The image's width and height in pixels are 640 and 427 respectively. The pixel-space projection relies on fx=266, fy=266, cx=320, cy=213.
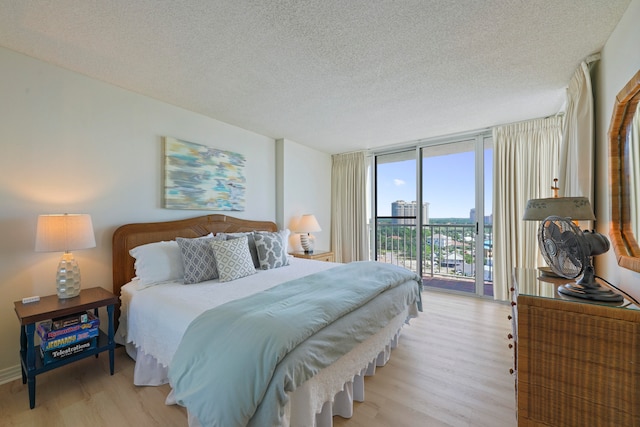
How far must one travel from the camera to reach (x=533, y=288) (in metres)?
1.38

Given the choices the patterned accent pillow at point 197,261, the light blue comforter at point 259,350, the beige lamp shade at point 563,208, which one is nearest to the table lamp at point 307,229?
the patterned accent pillow at point 197,261

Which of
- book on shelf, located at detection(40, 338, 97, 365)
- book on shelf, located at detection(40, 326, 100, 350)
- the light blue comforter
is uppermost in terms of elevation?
the light blue comforter

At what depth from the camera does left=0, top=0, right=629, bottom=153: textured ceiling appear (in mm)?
1578

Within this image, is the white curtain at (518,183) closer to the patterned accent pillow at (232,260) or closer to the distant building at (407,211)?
the distant building at (407,211)

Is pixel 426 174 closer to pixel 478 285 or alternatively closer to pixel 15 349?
pixel 478 285

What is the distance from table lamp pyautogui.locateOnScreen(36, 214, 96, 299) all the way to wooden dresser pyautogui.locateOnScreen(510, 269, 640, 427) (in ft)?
9.17

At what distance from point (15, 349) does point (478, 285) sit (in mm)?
4959

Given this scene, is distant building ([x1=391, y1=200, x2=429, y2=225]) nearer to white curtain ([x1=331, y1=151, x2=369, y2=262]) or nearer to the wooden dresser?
white curtain ([x1=331, y1=151, x2=369, y2=262])

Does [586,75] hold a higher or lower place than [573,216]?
higher

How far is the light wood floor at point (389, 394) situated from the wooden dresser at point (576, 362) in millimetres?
552

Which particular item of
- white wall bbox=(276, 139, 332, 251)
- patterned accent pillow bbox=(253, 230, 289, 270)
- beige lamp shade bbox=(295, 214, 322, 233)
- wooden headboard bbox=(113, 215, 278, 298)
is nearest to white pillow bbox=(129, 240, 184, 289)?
wooden headboard bbox=(113, 215, 278, 298)

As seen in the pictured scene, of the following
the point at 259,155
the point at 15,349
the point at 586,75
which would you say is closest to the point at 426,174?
the point at 586,75

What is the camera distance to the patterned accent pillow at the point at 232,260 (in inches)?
93.0

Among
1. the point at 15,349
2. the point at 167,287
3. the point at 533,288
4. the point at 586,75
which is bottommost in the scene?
the point at 15,349
